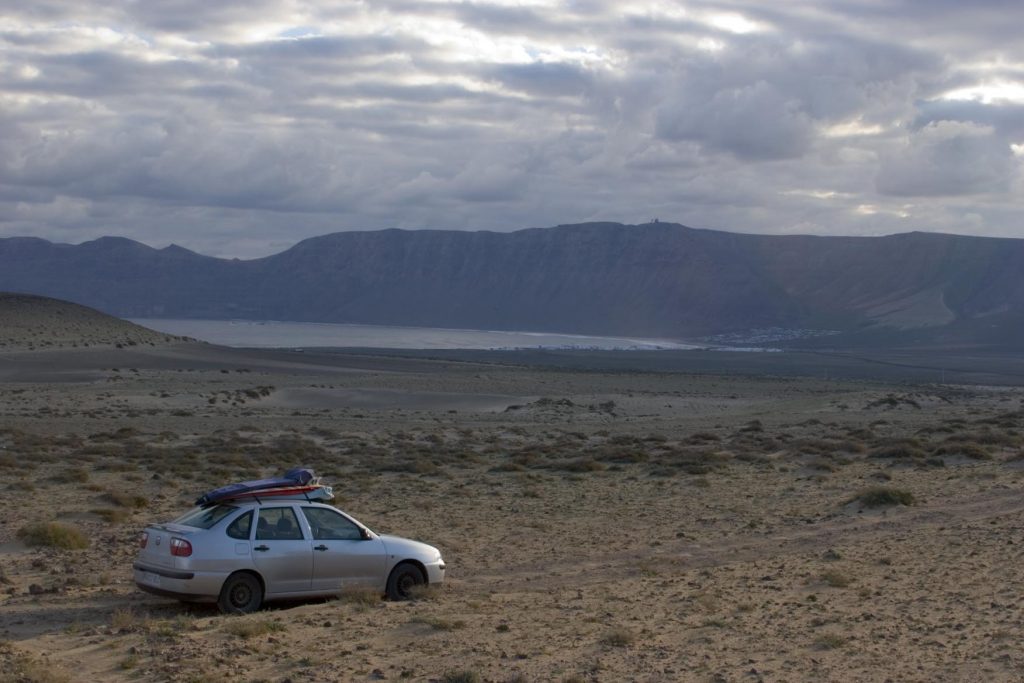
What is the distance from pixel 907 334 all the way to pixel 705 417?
13399 cm

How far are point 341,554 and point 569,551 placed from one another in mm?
5068

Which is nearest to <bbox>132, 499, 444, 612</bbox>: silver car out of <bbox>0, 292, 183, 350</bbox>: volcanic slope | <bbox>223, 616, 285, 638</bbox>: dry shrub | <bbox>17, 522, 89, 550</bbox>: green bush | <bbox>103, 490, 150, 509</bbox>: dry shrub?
<bbox>223, 616, 285, 638</bbox>: dry shrub

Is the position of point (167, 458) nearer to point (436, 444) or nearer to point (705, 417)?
point (436, 444)

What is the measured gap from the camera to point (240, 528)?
12.4 metres

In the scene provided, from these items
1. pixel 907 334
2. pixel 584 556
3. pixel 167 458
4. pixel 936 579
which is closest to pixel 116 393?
pixel 167 458

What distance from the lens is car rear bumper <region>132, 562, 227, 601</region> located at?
12000mm

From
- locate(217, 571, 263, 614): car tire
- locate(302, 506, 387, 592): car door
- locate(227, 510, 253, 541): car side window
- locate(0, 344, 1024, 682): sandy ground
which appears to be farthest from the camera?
locate(302, 506, 387, 592): car door

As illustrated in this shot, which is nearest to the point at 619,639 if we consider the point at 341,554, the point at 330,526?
the point at 341,554

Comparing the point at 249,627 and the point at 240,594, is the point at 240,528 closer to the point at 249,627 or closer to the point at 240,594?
the point at 240,594

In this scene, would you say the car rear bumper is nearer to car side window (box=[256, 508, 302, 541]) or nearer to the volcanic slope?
car side window (box=[256, 508, 302, 541])

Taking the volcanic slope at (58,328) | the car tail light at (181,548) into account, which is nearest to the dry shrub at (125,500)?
the car tail light at (181,548)

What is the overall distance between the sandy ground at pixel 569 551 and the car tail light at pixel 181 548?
671 millimetres

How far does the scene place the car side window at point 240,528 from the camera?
1234 centimetres

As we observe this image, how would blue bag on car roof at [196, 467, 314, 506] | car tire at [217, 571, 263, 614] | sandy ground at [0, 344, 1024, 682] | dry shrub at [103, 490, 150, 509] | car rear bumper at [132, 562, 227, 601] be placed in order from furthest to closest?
dry shrub at [103, 490, 150, 509]
blue bag on car roof at [196, 467, 314, 506]
car tire at [217, 571, 263, 614]
car rear bumper at [132, 562, 227, 601]
sandy ground at [0, 344, 1024, 682]
